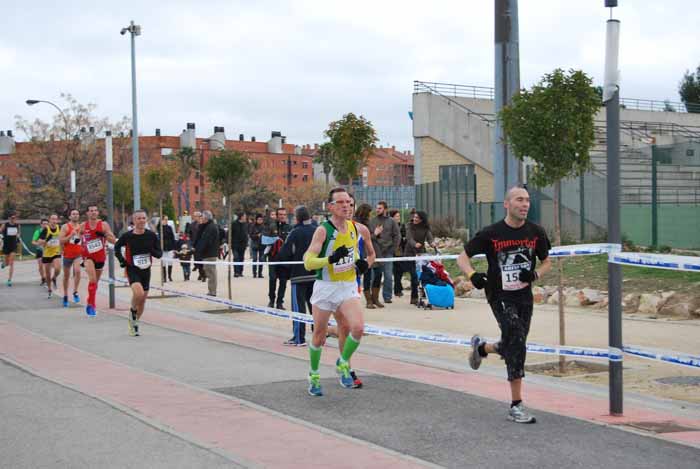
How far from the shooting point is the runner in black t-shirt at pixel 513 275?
23.9ft

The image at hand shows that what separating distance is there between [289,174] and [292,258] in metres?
131

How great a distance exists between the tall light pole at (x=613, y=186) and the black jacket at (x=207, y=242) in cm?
1305

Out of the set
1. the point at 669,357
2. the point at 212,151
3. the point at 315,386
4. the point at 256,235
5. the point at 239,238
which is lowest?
the point at 315,386

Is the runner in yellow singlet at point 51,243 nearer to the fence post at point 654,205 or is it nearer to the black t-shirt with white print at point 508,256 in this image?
the fence post at point 654,205

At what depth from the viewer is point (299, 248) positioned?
12.6 m

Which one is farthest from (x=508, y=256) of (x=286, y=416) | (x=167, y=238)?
(x=167, y=238)

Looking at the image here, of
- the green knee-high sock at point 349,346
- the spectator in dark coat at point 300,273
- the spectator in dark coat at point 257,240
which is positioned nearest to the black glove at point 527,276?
the green knee-high sock at point 349,346

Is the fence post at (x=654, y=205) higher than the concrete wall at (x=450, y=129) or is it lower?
lower

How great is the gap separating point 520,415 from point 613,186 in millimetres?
1994

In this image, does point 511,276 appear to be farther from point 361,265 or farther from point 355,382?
point 355,382

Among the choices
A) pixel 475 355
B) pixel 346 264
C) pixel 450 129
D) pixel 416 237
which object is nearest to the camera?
pixel 475 355

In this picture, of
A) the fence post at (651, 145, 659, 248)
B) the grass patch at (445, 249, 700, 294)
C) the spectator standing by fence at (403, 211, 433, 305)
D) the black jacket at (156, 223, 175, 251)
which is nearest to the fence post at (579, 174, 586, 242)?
the fence post at (651, 145, 659, 248)

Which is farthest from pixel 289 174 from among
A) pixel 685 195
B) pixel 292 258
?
pixel 292 258

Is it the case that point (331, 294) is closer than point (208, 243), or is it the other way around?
point (331, 294)
